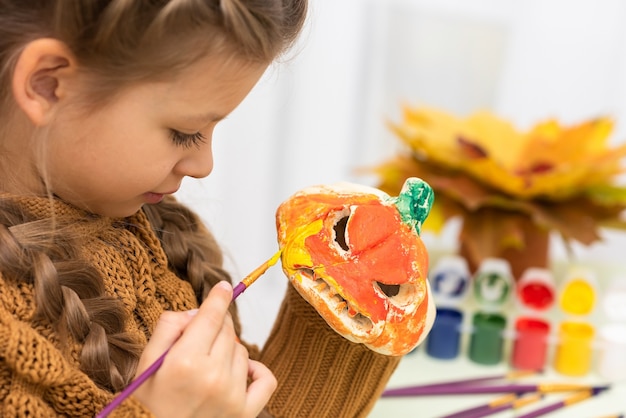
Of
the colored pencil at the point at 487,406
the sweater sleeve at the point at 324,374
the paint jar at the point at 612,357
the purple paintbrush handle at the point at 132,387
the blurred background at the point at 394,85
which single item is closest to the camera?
the purple paintbrush handle at the point at 132,387

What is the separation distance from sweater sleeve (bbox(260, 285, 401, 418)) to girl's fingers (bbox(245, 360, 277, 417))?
13cm

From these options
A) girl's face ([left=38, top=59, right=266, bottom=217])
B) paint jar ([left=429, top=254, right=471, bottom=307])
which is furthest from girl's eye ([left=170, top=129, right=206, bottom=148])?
paint jar ([left=429, top=254, right=471, bottom=307])

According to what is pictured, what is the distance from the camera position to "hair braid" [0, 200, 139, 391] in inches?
19.7

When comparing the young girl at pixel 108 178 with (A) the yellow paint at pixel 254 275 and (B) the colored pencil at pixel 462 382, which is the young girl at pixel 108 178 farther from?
(B) the colored pencil at pixel 462 382

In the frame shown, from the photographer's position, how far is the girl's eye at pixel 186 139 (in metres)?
0.53

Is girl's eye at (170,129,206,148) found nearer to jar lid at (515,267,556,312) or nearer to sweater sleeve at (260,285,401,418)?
sweater sleeve at (260,285,401,418)

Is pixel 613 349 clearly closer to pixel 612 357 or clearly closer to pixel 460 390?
pixel 612 357

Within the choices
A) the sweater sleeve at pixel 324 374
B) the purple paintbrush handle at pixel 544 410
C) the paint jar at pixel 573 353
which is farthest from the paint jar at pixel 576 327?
the sweater sleeve at pixel 324 374

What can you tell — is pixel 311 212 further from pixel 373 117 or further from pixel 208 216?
pixel 373 117

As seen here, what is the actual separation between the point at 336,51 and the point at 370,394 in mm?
781

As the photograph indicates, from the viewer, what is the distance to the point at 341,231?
59 cm

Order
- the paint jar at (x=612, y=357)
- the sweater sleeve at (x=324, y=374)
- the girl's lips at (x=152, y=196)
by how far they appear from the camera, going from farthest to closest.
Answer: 1. the paint jar at (x=612, y=357)
2. the sweater sleeve at (x=324, y=374)
3. the girl's lips at (x=152, y=196)

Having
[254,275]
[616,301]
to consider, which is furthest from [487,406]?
[254,275]

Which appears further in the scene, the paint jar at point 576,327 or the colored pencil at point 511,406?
the paint jar at point 576,327
